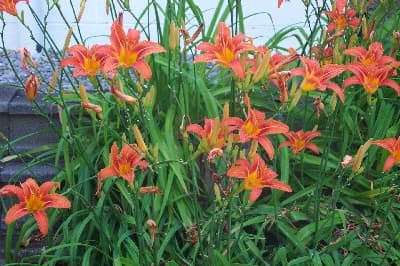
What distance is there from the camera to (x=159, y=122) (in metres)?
2.75

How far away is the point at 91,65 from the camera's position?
1.81m

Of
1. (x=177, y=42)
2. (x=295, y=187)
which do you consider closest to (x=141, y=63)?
(x=177, y=42)

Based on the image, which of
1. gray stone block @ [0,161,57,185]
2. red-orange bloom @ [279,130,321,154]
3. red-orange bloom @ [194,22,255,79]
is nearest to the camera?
red-orange bloom @ [194,22,255,79]

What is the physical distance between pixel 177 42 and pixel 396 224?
1161mm

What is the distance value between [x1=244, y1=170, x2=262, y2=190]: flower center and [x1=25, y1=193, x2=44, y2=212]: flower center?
1.91ft

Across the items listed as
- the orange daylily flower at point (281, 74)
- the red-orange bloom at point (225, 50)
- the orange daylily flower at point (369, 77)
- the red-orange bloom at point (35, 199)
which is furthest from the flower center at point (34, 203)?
the orange daylily flower at point (369, 77)

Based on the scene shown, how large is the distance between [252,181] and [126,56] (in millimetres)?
460

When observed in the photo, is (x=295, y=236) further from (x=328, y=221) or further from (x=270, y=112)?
(x=270, y=112)

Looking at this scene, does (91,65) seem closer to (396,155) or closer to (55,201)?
(55,201)

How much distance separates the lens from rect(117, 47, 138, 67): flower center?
67.4 inches

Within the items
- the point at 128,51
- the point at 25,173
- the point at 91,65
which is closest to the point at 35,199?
the point at 91,65

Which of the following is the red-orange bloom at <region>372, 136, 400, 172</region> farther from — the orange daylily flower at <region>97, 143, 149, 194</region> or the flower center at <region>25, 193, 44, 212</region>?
the flower center at <region>25, 193, 44, 212</region>

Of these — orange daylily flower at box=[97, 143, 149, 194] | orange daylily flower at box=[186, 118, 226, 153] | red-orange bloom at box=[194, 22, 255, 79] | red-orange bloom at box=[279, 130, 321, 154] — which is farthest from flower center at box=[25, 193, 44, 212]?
red-orange bloom at box=[279, 130, 321, 154]

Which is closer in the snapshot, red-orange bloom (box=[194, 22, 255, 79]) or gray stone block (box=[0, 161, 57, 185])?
red-orange bloom (box=[194, 22, 255, 79])
